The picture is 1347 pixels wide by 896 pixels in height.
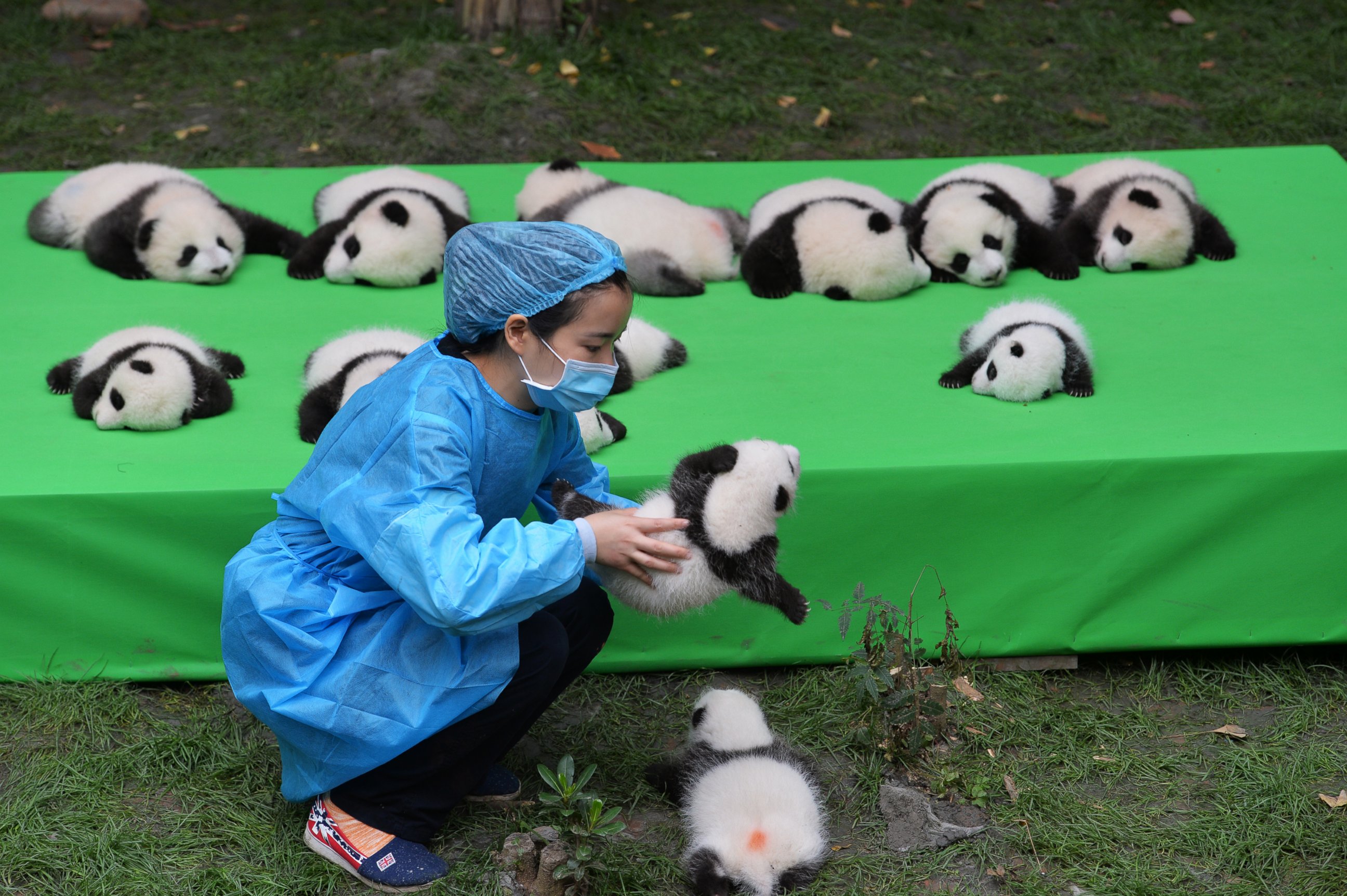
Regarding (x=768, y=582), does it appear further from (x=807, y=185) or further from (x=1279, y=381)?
(x=807, y=185)

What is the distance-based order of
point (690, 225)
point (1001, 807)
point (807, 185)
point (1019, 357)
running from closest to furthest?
point (1001, 807), point (1019, 357), point (690, 225), point (807, 185)

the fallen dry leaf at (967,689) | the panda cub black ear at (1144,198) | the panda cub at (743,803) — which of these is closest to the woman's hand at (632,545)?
the panda cub at (743,803)

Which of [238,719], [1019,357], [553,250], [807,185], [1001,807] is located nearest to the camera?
[553,250]

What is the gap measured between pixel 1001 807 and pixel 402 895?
1.35 meters

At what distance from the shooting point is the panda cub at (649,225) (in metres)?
Result: 4.25

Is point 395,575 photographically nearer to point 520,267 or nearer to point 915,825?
point 520,267

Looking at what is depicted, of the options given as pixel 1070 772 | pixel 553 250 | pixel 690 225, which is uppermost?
pixel 553 250

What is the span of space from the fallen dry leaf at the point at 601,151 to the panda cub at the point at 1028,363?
353 cm

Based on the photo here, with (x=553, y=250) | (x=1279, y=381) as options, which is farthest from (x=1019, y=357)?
(x=553, y=250)

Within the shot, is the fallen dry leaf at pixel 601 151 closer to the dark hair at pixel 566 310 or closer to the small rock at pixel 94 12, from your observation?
the small rock at pixel 94 12

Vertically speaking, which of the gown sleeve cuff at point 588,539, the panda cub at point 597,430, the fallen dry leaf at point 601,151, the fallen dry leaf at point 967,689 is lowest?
the fallen dry leaf at point 601,151

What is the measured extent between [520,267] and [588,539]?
0.52 meters

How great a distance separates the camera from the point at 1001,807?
8.66ft

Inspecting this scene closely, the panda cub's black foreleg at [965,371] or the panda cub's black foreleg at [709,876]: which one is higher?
the panda cub's black foreleg at [965,371]
